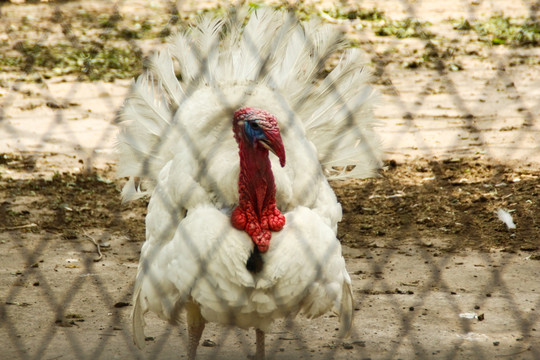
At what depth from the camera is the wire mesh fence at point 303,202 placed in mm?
3023

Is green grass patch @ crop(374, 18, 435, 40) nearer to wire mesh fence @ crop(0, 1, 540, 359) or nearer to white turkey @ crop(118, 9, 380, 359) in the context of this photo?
wire mesh fence @ crop(0, 1, 540, 359)

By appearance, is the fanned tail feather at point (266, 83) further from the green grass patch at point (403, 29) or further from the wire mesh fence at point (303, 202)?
the green grass patch at point (403, 29)

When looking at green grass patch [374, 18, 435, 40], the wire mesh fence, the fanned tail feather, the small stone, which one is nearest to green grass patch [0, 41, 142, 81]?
the wire mesh fence

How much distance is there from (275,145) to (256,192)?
0.60 feet

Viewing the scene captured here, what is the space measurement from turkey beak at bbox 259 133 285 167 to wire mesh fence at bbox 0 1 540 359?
156 mm

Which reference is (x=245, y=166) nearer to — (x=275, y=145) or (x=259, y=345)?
(x=275, y=145)

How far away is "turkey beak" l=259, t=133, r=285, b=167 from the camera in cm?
276

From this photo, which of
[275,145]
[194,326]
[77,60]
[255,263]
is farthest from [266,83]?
[77,60]

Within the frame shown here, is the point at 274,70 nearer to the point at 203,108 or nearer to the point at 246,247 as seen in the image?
the point at 203,108

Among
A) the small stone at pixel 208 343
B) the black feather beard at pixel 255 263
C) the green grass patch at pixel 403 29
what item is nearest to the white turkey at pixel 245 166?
the black feather beard at pixel 255 263

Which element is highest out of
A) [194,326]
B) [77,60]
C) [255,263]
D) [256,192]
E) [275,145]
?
[275,145]

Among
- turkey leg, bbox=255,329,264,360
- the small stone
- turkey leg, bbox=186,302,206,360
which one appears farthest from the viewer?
the small stone

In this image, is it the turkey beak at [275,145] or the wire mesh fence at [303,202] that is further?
the wire mesh fence at [303,202]

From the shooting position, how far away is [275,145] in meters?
2.77
